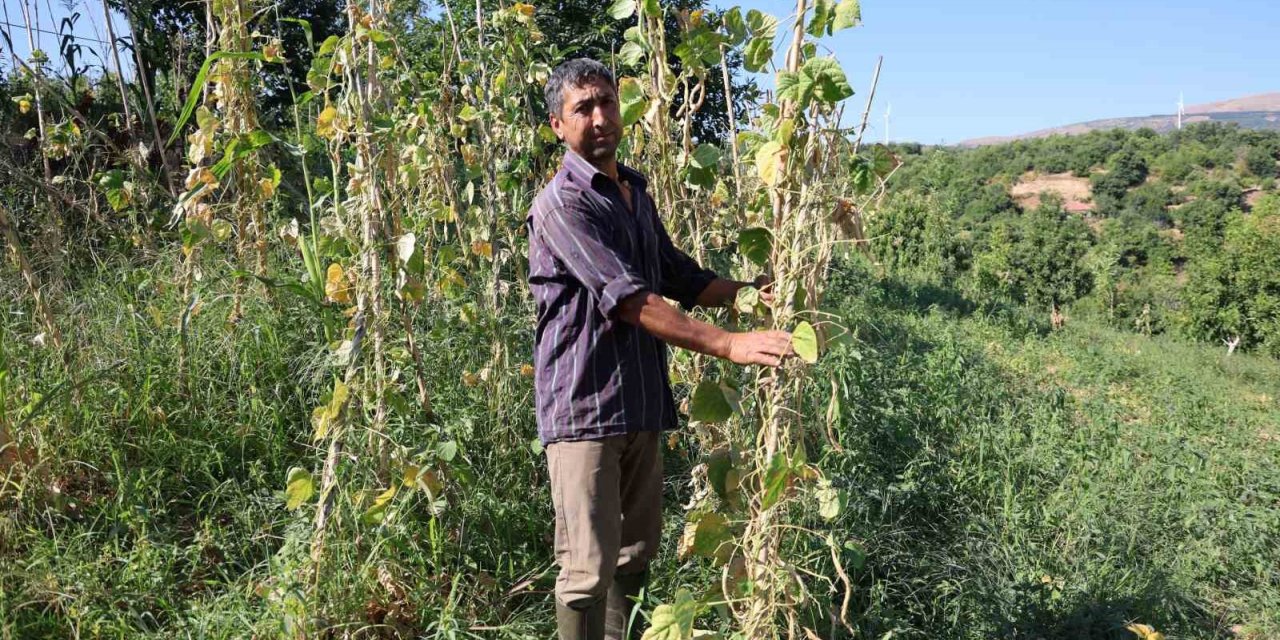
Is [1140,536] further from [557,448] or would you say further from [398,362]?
[398,362]

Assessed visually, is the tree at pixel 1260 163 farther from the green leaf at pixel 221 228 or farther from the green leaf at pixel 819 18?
the green leaf at pixel 221 228

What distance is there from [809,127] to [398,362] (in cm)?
119

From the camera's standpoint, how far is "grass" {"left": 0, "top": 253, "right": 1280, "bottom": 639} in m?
2.17

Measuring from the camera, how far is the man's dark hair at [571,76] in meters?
1.80

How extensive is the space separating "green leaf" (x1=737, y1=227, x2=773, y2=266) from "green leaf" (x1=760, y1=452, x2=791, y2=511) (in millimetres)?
399

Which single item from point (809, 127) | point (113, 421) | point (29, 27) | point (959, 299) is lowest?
point (959, 299)

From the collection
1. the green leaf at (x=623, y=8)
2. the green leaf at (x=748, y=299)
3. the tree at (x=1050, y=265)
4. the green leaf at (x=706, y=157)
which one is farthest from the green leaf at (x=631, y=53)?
the tree at (x=1050, y=265)

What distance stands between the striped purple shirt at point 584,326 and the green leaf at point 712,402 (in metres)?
0.12

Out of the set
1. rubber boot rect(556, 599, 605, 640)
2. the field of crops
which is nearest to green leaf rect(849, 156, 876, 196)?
the field of crops

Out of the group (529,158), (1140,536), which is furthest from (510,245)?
(1140,536)

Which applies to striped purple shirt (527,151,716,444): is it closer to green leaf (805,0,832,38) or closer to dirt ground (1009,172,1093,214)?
green leaf (805,0,832,38)

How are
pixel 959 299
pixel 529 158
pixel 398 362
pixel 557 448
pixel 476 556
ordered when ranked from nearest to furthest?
pixel 557 448
pixel 398 362
pixel 476 556
pixel 529 158
pixel 959 299

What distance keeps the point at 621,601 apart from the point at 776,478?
26.5 inches

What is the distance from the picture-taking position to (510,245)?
301 cm
